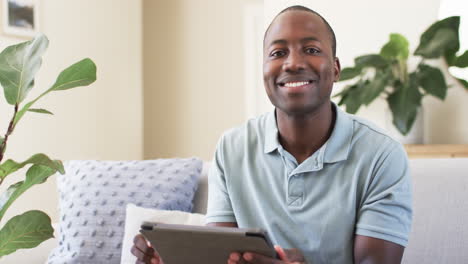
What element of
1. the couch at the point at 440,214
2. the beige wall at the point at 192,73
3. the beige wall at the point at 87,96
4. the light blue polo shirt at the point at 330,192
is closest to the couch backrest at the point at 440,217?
the couch at the point at 440,214

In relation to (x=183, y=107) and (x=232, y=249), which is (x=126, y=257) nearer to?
(x=232, y=249)

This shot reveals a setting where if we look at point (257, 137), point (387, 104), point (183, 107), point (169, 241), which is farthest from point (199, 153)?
point (169, 241)

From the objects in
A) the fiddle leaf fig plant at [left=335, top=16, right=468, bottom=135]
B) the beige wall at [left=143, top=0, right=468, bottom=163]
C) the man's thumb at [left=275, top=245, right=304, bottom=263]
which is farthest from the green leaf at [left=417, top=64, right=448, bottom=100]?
the man's thumb at [left=275, top=245, right=304, bottom=263]

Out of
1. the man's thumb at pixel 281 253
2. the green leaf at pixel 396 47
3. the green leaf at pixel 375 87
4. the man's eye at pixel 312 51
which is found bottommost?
the man's thumb at pixel 281 253

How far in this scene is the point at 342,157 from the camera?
1374mm

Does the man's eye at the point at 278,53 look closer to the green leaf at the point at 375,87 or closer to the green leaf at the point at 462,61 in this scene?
the green leaf at the point at 375,87

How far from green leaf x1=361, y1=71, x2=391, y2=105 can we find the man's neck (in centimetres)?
195

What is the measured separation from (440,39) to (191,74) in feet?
6.81

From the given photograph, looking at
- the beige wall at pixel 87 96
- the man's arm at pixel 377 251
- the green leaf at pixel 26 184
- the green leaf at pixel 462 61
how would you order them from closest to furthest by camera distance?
1. the green leaf at pixel 26 184
2. the man's arm at pixel 377 251
3. the green leaf at pixel 462 61
4. the beige wall at pixel 87 96

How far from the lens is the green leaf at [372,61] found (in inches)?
136

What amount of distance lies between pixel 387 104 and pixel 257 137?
221cm

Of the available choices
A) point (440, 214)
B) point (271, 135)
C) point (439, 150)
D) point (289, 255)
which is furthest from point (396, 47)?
point (289, 255)

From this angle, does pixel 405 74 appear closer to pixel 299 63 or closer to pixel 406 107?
pixel 406 107

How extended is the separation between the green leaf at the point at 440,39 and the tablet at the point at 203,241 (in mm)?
2480
